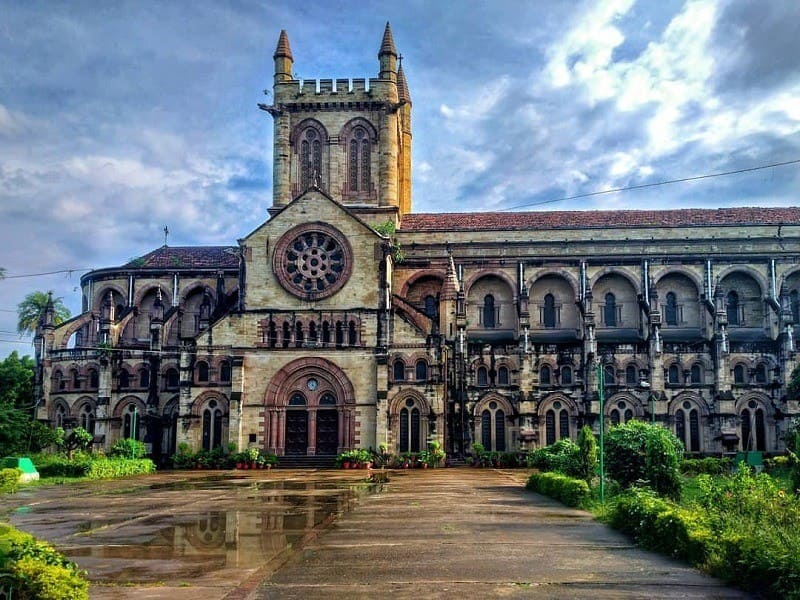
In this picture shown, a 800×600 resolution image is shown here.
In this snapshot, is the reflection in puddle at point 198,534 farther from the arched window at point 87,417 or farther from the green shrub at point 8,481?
the arched window at point 87,417

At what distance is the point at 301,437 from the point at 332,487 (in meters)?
17.4

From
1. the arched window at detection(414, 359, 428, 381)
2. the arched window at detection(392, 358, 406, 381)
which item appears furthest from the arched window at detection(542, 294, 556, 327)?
the arched window at detection(392, 358, 406, 381)

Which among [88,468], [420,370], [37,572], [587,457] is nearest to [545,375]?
[420,370]

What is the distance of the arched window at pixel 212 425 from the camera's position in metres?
51.8

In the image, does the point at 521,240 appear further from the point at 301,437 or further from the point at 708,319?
the point at 301,437

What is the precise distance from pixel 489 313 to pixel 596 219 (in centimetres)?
1123

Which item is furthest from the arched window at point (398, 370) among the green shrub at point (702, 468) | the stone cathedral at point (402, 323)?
the green shrub at point (702, 468)

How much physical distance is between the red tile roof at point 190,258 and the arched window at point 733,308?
35.8 m

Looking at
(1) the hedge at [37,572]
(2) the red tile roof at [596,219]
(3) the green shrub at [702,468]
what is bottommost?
(3) the green shrub at [702,468]

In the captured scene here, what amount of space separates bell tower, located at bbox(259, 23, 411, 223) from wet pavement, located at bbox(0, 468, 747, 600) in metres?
33.4

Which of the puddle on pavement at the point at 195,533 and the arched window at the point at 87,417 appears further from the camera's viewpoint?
the arched window at the point at 87,417

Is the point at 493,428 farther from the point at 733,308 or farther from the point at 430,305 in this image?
the point at 733,308

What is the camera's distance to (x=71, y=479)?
40.1m

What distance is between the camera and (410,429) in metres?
51.0
